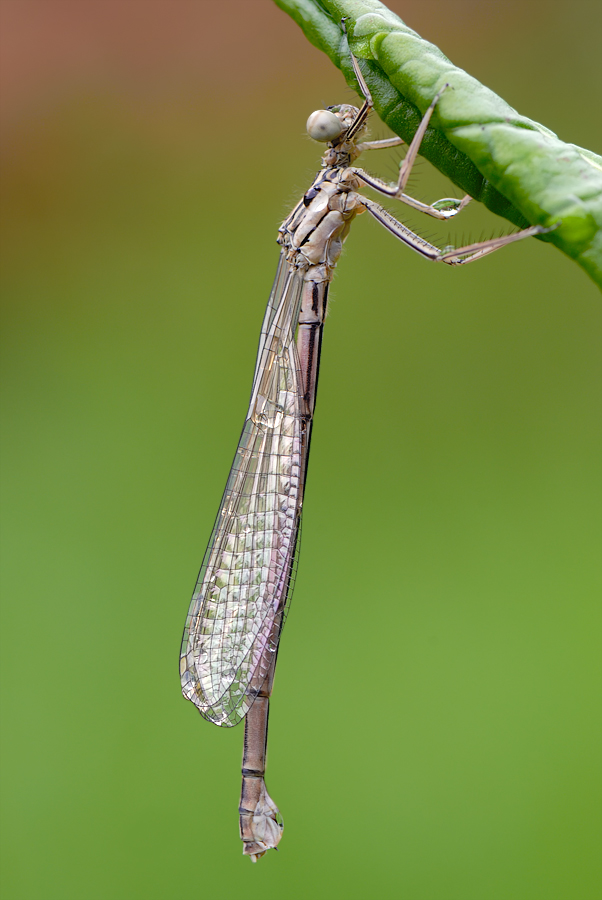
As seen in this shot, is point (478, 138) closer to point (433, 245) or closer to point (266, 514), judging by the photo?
point (433, 245)

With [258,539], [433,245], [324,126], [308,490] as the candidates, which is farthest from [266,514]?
[308,490]

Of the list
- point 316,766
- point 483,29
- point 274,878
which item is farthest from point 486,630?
point 483,29

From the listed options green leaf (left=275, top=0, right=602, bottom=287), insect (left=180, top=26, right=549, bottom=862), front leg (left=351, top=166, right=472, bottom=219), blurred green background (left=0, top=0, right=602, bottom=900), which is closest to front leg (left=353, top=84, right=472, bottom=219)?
front leg (left=351, top=166, right=472, bottom=219)

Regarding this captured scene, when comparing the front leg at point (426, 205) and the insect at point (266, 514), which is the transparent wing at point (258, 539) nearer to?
the insect at point (266, 514)

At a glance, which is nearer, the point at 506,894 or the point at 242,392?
the point at 506,894

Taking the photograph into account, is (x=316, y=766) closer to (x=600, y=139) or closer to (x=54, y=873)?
(x=54, y=873)

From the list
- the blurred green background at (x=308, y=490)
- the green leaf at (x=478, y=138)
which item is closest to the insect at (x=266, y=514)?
the green leaf at (x=478, y=138)

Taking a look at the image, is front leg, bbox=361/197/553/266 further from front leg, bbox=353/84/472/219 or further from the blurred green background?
the blurred green background
